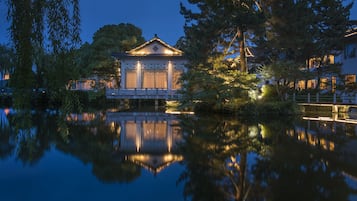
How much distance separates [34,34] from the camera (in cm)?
386

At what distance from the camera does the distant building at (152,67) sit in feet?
119

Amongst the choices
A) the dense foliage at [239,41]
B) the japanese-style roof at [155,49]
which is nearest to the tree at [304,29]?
the dense foliage at [239,41]

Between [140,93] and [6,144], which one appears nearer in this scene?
[6,144]

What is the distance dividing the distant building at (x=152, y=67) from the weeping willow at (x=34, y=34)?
103 feet

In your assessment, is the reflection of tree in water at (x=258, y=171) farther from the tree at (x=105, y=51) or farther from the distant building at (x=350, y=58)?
the tree at (x=105, y=51)

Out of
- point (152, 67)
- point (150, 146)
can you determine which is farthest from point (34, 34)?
point (152, 67)

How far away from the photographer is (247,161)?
8.67m

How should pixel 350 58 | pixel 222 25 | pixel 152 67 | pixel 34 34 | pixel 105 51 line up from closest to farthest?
1. pixel 34 34
2. pixel 222 25
3. pixel 350 58
4. pixel 152 67
5. pixel 105 51

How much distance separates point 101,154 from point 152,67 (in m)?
27.8

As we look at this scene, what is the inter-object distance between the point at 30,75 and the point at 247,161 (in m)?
6.43

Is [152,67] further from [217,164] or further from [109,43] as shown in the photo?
[217,164]

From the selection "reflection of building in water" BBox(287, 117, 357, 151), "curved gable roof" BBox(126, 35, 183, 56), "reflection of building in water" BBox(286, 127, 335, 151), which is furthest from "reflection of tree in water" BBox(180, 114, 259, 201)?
"curved gable roof" BBox(126, 35, 183, 56)

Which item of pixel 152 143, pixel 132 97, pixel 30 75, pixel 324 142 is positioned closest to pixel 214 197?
pixel 30 75

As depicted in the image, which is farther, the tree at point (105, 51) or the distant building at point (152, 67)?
the tree at point (105, 51)
